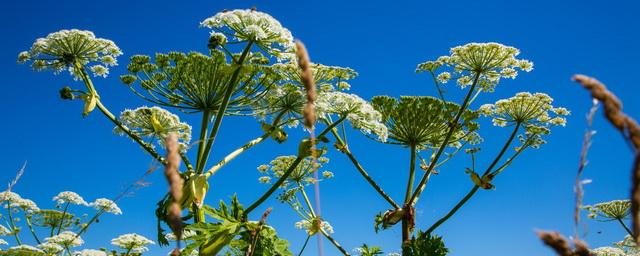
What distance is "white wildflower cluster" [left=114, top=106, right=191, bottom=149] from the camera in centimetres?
704

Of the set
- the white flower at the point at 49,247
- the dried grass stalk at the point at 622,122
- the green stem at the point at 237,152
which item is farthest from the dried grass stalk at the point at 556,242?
the white flower at the point at 49,247

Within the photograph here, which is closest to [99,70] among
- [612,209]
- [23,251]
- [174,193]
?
[23,251]

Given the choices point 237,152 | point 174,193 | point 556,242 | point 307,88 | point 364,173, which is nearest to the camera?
point 174,193

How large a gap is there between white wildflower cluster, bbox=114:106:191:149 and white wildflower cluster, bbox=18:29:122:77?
Answer: 104cm

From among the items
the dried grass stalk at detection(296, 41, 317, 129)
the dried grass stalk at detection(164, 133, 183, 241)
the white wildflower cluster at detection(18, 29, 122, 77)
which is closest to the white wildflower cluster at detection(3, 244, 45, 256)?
the white wildflower cluster at detection(18, 29, 122, 77)

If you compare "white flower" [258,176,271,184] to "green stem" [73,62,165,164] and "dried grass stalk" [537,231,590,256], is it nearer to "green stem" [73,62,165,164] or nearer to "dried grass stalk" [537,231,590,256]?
"green stem" [73,62,165,164]

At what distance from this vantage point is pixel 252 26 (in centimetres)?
652

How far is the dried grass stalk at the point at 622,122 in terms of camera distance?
1.33m

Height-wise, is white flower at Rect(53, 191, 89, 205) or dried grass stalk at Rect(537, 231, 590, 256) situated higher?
white flower at Rect(53, 191, 89, 205)

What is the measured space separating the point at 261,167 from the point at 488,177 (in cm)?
563

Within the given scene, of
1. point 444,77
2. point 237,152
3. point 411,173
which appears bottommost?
point 237,152

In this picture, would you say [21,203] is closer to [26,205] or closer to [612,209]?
[26,205]

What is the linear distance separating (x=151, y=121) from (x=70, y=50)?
148 centimetres

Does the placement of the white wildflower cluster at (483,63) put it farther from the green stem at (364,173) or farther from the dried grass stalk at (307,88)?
the dried grass stalk at (307,88)
